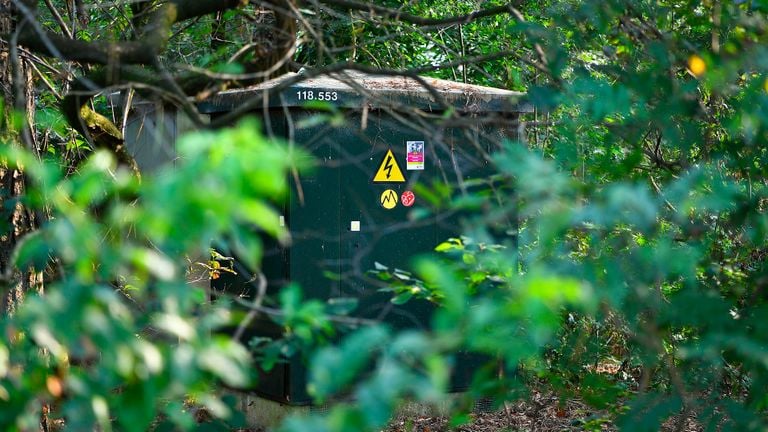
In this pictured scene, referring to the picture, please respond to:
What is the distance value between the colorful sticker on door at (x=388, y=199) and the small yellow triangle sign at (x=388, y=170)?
7 centimetres

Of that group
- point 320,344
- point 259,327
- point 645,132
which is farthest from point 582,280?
point 259,327

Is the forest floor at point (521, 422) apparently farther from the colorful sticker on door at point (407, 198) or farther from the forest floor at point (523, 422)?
the colorful sticker on door at point (407, 198)

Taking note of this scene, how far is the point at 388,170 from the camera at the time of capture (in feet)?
20.6

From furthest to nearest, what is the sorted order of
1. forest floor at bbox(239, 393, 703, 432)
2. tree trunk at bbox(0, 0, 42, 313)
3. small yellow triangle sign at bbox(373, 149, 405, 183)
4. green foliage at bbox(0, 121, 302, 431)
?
forest floor at bbox(239, 393, 703, 432) < small yellow triangle sign at bbox(373, 149, 405, 183) < tree trunk at bbox(0, 0, 42, 313) < green foliage at bbox(0, 121, 302, 431)

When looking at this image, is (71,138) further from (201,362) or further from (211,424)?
(201,362)

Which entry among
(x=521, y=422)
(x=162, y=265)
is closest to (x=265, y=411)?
(x=521, y=422)

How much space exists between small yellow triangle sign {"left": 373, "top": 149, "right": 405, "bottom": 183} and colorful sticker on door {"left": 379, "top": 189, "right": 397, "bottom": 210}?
0.07 metres

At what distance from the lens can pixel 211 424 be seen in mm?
3137

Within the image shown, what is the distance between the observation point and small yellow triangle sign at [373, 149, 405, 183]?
6258mm

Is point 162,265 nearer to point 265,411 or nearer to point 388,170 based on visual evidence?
point 388,170

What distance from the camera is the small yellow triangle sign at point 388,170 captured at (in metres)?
6.26

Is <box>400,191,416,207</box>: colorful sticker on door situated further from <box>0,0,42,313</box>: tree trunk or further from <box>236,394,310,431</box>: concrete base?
<box>0,0,42,313</box>: tree trunk

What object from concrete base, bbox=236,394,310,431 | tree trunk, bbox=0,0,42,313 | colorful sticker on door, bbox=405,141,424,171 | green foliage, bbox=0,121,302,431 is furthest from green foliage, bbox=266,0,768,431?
concrete base, bbox=236,394,310,431

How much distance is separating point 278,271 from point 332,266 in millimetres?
321
